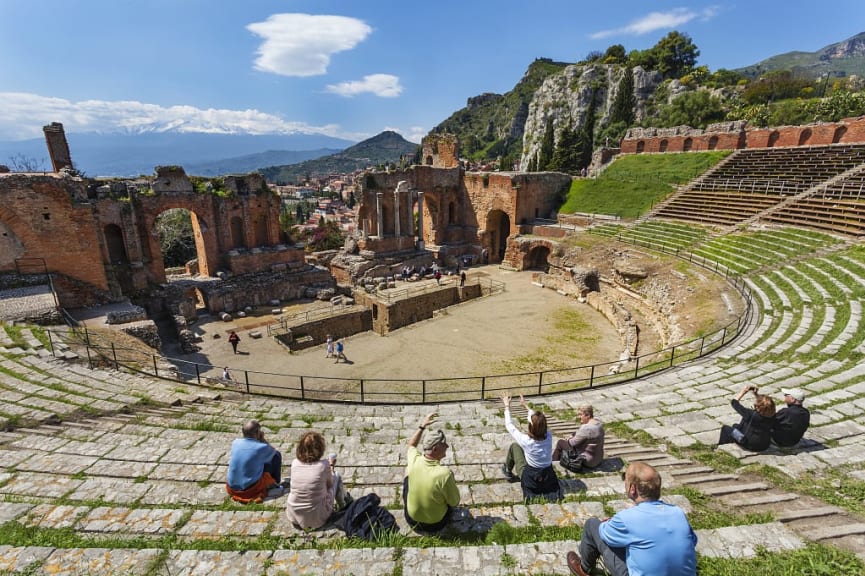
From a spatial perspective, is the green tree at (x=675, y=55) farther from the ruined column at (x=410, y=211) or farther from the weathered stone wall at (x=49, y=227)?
the weathered stone wall at (x=49, y=227)

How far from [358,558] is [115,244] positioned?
2362cm

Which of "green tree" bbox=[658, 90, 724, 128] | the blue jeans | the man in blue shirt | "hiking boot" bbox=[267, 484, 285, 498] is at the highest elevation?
"green tree" bbox=[658, 90, 724, 128]

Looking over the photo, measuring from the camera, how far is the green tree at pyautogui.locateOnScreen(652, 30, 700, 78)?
64.7 meters

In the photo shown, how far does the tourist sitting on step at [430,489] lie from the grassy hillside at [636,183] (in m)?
30.0

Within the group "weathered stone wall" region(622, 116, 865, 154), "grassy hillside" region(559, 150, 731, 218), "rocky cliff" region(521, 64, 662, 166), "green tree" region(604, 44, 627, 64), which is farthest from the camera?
"green tree" region(604, 44, 627, 64)

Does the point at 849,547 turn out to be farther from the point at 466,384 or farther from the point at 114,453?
the point at 466,384

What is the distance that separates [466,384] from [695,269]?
13031 millimetres

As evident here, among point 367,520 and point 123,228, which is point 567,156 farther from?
point 367,520

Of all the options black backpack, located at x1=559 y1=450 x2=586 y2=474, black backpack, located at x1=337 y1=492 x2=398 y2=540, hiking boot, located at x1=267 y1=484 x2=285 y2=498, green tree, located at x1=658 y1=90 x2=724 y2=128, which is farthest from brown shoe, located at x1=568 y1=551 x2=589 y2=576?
green tree, located at x1=658 y1=90 x2=724 y2=128

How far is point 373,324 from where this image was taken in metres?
21.9

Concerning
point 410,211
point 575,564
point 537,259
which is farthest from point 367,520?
point 537,259

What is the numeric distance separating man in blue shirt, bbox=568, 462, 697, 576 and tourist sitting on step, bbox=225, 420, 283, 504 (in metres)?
3.70

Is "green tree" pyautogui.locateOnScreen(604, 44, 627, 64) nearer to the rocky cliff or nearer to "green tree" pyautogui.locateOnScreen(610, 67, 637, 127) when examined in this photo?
the rocky cliff

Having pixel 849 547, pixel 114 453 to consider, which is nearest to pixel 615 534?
pixel 849 547
